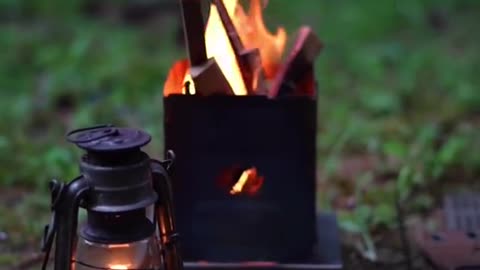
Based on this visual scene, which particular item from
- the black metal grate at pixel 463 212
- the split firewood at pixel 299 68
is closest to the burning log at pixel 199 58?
the split firewood at pixel 299 68

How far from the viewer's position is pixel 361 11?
5.24m

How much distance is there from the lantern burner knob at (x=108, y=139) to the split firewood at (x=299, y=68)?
65cm

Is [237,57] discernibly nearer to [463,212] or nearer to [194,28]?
[194,28]

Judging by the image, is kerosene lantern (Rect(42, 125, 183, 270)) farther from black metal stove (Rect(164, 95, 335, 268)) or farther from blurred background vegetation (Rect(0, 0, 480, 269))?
blurred background vegetation (Rect(0, 0, 480, 269))

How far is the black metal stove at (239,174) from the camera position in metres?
2.32

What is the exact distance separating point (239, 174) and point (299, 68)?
367 mm

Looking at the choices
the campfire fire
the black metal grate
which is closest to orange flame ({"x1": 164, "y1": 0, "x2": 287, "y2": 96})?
the campfire fire

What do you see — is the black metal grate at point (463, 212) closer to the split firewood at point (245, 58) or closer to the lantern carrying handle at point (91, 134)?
the split firewood at point (245, 58)

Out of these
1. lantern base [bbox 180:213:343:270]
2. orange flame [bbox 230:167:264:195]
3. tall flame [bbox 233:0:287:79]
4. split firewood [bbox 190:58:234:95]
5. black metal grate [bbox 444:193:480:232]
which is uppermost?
tall flame [bbox 233:0:287:79]

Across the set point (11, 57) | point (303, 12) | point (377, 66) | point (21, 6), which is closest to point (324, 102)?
point (377, 66)

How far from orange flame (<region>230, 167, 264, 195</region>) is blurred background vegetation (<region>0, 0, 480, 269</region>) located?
525 millimetres

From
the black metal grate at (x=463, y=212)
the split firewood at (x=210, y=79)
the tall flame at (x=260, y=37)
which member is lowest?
the black metal grate at (x=463, y=212)

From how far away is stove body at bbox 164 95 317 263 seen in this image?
2318 mm

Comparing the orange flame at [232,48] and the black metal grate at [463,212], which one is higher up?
the orange flame at [232,48]
